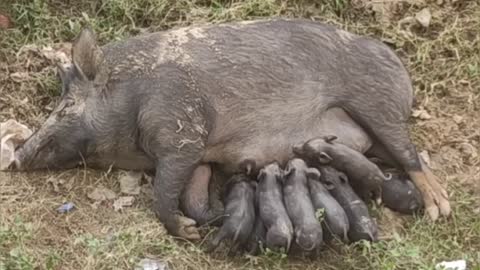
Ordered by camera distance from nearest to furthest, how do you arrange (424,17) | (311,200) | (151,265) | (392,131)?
(151,265)
(311,200)
(392,131)
(424,17)

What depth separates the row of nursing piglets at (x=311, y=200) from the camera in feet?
15.7

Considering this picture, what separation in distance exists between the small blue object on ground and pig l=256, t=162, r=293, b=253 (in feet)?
3.07

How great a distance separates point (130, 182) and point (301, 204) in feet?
3.15

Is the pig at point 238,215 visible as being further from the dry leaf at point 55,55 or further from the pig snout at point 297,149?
the dry leaf at point 55,55

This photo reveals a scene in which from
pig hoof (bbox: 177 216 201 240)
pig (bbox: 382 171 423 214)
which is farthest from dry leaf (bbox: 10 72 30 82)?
pig (bbox: 382 171 423 214)

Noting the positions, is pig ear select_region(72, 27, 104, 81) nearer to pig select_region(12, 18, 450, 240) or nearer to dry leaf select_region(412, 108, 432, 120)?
pig select_region(12, 18, 450, 240)

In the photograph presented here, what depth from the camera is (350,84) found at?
5.38 metres

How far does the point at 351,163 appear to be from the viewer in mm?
5129

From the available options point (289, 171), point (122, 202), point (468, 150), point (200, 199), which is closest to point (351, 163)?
point (289, 171)

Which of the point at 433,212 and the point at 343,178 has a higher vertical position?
the point at 343,178

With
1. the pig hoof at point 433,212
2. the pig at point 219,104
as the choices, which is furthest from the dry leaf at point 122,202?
the pig hoof at point 433,212

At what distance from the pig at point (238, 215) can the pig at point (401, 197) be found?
0.71 meters

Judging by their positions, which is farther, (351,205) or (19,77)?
(19,77)

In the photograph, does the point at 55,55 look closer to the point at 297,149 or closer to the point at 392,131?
the point at 297,149
